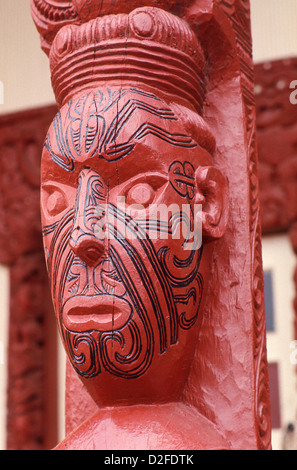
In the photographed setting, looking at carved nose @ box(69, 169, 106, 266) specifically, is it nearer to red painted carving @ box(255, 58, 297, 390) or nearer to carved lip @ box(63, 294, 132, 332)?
carved lip @ box(63, 294, 132, 332)

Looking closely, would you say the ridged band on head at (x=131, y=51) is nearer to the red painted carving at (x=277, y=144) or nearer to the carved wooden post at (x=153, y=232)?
the carved wooden post at (x=153, y=232)

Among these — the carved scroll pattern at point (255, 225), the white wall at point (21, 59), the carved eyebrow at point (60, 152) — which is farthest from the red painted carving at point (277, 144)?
the carved eyebrow at point (60, 152)

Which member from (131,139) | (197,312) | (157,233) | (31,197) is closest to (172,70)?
(131,139)

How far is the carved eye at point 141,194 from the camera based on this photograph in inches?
46.1

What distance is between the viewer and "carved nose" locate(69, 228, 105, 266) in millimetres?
1139

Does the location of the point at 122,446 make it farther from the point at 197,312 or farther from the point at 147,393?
the point at 197,312

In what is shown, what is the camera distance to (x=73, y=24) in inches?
51.8

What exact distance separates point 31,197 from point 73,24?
1559mm

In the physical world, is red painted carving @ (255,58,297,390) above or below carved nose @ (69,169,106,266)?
above

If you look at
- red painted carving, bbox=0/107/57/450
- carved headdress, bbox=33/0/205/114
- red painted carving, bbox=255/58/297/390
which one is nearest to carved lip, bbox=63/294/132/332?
carved headdress, bbox=33/0/205/114

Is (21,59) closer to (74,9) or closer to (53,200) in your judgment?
(74,9)

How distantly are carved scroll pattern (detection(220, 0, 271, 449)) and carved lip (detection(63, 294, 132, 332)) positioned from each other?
251 mm

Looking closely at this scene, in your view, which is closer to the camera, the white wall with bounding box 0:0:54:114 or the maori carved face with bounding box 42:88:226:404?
the maori carved face with bounding box 42:88:226:404
